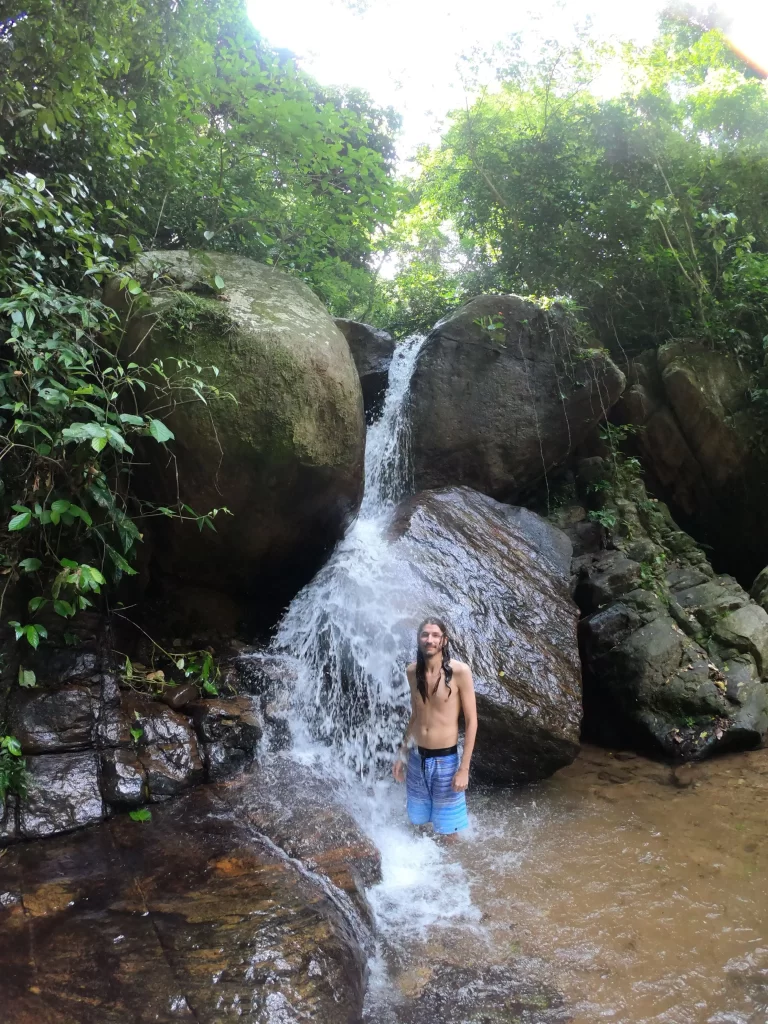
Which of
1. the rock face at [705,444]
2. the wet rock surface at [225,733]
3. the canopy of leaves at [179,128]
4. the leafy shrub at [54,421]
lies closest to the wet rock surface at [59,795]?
the leafy shrub at [54,421]

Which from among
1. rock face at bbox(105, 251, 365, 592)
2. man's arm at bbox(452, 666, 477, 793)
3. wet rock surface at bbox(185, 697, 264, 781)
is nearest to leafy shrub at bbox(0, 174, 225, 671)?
rock face at bbox(105, 251, 365, 592)

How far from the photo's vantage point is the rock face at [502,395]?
8.55 m

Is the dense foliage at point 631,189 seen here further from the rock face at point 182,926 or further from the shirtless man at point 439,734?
the rock face at point 182,926

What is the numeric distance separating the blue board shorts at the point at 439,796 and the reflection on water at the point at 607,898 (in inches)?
17.9

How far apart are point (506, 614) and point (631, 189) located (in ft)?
28.3

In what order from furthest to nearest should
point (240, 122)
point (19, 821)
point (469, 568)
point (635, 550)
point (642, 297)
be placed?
point (642, 297)
point (635, 550)
point (240, 122)
point (469, 568)
point (19, 821)

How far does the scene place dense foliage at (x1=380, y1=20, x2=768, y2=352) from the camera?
10.1 m

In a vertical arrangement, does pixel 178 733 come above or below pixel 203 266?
below

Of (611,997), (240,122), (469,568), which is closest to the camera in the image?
(611,997)

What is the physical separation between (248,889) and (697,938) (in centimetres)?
249

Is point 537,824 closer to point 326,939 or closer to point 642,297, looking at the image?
point 326,939

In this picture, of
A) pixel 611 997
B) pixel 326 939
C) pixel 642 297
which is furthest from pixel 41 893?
pixel 642 297

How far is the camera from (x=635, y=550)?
7.93 meters

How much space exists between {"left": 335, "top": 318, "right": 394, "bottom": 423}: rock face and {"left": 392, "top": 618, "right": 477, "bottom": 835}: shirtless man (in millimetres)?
6164
